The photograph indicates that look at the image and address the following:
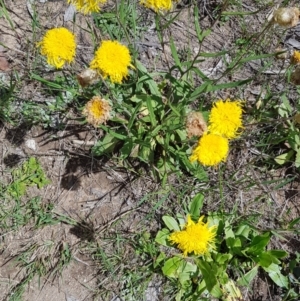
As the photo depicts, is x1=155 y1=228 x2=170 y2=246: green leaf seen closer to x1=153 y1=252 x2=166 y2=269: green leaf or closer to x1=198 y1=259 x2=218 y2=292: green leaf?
x1=153 y1=252 x2=166 y2=269: green leaf

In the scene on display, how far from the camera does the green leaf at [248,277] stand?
8.59ft

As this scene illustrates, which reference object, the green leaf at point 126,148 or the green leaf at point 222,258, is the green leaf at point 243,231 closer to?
the green leaf at point 222,258

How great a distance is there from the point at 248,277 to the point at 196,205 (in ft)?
1.71

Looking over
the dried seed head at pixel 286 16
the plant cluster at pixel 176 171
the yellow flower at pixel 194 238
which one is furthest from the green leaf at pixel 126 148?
the dried seed head at pixel 286 16

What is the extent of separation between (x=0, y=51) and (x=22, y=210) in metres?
1.04

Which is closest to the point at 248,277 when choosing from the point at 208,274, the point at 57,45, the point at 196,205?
the point at 208,274

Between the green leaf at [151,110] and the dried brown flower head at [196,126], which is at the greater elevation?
the green leaf at [151,110]

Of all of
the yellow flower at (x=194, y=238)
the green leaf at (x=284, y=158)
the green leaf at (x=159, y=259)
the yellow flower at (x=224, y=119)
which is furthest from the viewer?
the green leaf at (x=284, y=158)

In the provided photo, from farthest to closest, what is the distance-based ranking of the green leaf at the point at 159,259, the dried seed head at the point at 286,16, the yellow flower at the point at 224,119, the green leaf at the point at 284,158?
the green leaf at the point at 284,158, the green leaf at the point at 159,259, the yellow flower at the point at 224,119, the dried seed head at the point at 286,16

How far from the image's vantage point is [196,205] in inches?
104

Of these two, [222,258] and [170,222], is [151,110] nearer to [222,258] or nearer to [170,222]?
[170,222]

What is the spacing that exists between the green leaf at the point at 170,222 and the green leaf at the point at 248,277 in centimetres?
48

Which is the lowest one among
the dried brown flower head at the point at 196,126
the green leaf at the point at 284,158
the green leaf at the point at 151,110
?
the dried brown flower head at the point at 196,126

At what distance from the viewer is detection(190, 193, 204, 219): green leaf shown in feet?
8.63
